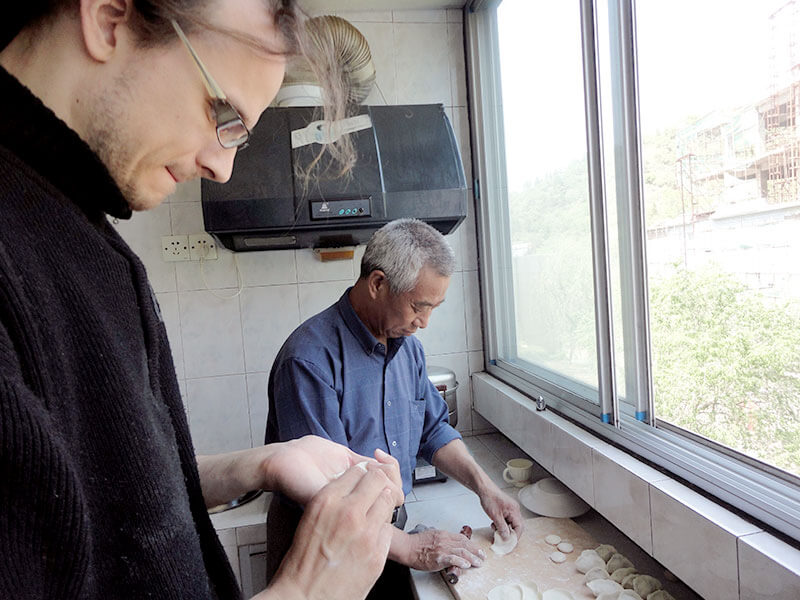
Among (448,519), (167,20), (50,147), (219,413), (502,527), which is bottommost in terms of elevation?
(448,519)

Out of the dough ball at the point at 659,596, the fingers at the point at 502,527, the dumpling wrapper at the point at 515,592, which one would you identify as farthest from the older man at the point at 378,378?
the dough ball at the point at 659,596

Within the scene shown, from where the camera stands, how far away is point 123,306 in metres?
0.48

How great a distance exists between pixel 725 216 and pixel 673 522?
59cm

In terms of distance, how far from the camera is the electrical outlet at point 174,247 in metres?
2.15

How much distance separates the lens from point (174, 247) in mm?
2156

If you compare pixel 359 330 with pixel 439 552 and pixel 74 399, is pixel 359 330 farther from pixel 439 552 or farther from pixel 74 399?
pixel 74 399

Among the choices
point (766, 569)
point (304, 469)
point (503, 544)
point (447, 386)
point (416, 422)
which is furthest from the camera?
point (447, 386)

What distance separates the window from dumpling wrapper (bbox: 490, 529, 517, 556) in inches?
14.0

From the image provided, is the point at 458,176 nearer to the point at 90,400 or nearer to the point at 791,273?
the point at 791,273

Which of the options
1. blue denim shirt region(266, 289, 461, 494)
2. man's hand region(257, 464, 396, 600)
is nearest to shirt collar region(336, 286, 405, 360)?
blue denim shirt region(266, 289, 461, 494)

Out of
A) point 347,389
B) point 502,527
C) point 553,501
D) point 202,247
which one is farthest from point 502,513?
point 202,247

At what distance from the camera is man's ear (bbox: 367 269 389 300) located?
4.76 feet

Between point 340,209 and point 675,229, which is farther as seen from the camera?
point 340,209

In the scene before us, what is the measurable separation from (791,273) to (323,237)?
57.9 inches
